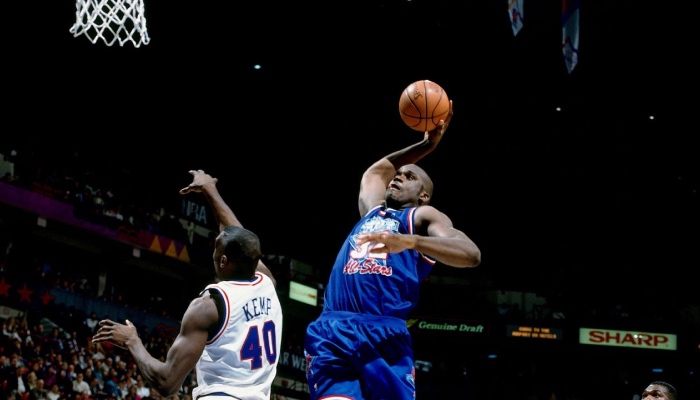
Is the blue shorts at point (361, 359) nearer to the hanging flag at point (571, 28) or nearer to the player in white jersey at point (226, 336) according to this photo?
the player in white jersey at point (226, 336)

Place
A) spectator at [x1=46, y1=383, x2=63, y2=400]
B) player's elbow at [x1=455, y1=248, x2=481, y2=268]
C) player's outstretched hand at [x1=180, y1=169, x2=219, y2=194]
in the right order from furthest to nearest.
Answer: spectator at [x1=46, y1=383, x2=63, y2=400] < player's outstretched hand at [x1=180, y1=169, x2=219, y2=194] < player's elbow at [x1=455, y1=248, x2=481, y2=268]

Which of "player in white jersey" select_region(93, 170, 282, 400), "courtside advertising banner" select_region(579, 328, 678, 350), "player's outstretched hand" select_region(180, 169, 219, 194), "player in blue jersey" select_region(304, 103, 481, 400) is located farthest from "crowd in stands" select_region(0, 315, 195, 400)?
"courtside advertising banner" select_region(579, 328, 678, 350)

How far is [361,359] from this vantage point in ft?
13.0

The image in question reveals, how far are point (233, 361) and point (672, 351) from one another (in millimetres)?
27147

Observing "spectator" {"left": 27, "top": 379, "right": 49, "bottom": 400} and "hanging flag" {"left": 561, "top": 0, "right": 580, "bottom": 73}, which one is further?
"spectator" {"left": 27, "top": 379, "right": 49, "bottom": 400}

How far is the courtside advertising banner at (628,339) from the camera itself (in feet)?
91.6

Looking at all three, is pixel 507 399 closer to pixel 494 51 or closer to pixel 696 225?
pixel 696 225

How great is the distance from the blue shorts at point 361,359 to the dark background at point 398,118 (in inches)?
515

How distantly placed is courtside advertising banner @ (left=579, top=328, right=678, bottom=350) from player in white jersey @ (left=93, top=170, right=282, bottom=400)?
1025 inches

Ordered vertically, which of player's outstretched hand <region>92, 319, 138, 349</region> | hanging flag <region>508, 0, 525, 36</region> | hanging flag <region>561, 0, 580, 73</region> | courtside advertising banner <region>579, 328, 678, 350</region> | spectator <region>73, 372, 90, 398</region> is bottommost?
player's outstretched hand <region>92, 319, 138, 349</region>

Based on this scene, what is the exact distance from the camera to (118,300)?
19484mm

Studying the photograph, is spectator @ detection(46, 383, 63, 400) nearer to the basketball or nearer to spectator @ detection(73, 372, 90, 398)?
spectator @ detection(73, 372, 90, 398)

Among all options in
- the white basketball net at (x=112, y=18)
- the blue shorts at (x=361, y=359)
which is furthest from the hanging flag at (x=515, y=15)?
the blue shorts at (x=361, y=359)

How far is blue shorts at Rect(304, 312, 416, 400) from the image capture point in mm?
3916
